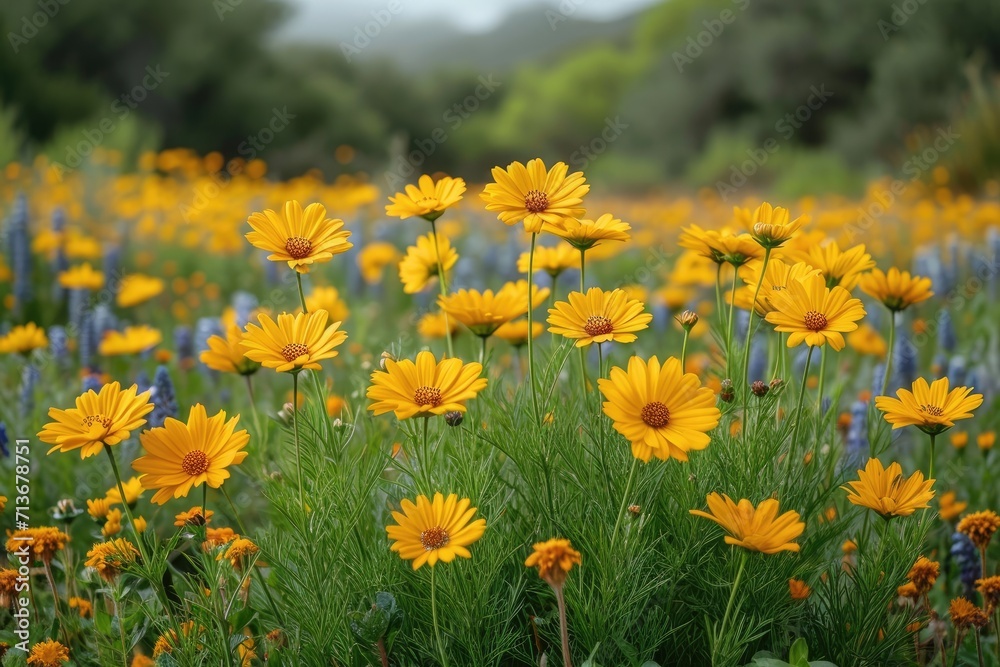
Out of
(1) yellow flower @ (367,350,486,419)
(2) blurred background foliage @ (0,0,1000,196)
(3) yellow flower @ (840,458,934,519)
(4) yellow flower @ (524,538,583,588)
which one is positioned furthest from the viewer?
(2) blurred background foliage @ (0,0,1000,196)

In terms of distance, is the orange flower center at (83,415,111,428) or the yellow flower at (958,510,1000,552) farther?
the yellow flower at (958,510,1000,552)

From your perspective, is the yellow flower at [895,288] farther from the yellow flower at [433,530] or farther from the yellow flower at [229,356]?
the yellow flower at [229,356]

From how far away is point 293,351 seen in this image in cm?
123

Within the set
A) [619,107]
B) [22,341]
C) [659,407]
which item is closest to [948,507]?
[659,407]

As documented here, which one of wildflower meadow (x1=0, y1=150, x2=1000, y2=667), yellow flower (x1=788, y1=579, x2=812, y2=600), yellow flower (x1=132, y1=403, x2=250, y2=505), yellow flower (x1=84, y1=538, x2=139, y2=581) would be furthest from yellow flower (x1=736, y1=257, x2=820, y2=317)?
yellow flower (x1=84, y1=538, x2=139, y2=581)

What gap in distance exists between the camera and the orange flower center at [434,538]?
1.12m

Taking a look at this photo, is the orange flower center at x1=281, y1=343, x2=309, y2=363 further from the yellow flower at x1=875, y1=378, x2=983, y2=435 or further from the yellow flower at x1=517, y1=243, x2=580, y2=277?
the yellow flower at x1=875, y1=378, x2=983, y2=435

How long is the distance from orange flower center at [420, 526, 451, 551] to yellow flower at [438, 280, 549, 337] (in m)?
0.35

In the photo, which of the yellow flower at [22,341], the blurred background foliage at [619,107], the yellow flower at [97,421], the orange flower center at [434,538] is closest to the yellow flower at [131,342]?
the yellow flower at [22,341]

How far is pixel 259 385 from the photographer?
3.09 meters

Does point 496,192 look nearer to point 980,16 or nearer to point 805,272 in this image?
point 805,272

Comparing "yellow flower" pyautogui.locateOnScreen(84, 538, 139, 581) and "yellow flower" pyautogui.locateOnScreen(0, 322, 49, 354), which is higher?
"yellow flower" pyautogui.locateOnScreen(0, 322, 49, 354)

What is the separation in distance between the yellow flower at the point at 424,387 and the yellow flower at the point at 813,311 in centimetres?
49

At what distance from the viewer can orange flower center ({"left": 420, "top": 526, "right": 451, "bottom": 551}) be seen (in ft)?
3.68
